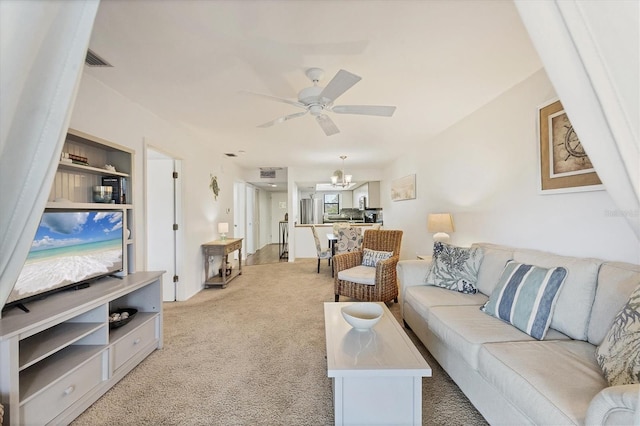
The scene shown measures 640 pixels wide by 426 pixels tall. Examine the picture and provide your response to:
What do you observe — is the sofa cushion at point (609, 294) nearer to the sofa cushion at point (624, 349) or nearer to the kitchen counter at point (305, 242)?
the sofa cushion at point (624, 349)

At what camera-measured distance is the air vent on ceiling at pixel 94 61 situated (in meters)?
1.84

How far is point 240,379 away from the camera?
6.39ft

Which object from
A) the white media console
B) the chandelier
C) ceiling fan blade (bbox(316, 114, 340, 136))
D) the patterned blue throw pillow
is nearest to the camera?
the white media console

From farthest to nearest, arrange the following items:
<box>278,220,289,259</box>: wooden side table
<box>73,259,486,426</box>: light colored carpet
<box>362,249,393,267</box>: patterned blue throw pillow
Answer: <box>278,220,289,259</box>: wooden side table → <box>362,249,393,267</box>: patterned blue throw pillow → <box>73,259,486,426</box>: light colored carpet

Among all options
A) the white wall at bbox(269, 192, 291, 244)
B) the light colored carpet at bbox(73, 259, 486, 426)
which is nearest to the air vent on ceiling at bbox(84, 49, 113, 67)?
the light colored carpet at bbox(73, 259, 486, 426)

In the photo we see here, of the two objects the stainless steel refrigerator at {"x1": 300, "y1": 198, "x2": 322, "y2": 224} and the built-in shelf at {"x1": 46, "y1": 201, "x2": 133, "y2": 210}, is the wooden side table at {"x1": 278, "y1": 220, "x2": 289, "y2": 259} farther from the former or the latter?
the built-in shelf at {"x1": 46, "y1": 201, "x2": 133, "y2": 210}

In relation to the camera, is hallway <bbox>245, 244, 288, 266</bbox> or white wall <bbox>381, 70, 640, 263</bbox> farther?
hallway <bbox>245, 244, 288, 266</bbox>

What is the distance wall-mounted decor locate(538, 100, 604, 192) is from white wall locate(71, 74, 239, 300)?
3541mm

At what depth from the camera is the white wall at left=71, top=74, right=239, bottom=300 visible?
221 cm

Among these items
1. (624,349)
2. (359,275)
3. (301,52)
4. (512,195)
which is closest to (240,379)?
(359,275)

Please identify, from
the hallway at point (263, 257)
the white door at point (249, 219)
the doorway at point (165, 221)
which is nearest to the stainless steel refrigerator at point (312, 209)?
the hallway at point (263, 257)

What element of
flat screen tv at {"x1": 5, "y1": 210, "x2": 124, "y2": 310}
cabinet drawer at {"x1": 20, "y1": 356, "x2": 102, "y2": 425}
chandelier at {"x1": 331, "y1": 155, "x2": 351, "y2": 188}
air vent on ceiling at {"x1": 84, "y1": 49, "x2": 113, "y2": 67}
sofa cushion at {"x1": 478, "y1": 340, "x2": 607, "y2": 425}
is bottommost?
cabinet drawer at {"x1": 20, "y1": 356, "x2": 102, "y2": 425}

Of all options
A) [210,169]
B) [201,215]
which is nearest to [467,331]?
[201,215]

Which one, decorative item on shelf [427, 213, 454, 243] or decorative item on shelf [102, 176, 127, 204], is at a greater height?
decorative item on shelf [102, 176, 127, 204]
